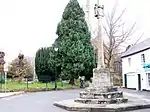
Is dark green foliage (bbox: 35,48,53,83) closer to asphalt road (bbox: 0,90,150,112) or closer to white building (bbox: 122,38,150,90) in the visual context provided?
white building (bbox: 122,38,150,90)

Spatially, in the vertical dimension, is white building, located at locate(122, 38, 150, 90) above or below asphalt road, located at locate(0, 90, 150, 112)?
above

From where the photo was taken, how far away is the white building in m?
34.2

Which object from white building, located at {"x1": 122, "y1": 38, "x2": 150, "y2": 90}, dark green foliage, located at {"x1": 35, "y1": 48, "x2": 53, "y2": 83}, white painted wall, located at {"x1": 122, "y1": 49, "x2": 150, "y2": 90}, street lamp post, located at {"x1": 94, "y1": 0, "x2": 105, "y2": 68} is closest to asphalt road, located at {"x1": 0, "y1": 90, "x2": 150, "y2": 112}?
street lamp post, located at {"x1": 94, "y1": 0, "x2": 105, "y2": 68}

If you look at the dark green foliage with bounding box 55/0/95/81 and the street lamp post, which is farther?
the dark green foliage with bounding box 55/0/95/81

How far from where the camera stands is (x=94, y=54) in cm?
4291

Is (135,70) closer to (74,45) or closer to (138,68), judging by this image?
(138,68)

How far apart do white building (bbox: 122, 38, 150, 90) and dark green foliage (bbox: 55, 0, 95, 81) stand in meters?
4.84

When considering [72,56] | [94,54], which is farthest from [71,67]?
[94,54]

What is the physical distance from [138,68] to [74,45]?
30.8 feet

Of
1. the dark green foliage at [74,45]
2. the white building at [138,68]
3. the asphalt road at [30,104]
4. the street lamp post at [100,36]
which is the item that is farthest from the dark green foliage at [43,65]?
the street lamp post at [100,36]

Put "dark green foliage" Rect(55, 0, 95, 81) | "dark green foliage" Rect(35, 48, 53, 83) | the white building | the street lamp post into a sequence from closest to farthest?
the street lamp post < the white building < "dark green foliage" Rect(55, 0, 95, 81) < "dark green foliage" Rect(35, 48, 53, 83)

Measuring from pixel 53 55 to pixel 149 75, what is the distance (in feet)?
45.8

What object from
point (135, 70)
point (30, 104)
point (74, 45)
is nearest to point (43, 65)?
Result: point (74, 45)

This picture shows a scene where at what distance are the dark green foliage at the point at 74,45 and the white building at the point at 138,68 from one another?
484cm
